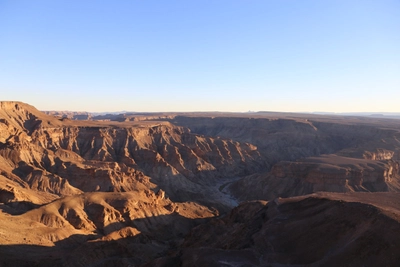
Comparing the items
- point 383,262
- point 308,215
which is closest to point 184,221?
point 308,215

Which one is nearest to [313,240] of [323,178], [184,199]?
[323,178]

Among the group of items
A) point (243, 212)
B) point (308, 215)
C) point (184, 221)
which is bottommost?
point (184, 221)

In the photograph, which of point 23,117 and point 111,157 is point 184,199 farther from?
point 23,117

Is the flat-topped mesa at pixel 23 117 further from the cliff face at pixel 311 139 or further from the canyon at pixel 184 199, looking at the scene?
the cliff face at pixel 311 139

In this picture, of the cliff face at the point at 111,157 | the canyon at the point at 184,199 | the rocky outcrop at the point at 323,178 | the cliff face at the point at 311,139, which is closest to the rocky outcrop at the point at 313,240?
the canyon at the point at 184,199

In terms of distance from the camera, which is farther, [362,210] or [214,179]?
[214,179]

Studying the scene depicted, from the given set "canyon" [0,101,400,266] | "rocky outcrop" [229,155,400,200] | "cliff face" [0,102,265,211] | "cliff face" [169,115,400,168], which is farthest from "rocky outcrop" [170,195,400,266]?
"cliff face" [169,115,400,168]

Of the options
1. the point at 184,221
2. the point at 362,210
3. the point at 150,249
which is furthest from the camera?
the point at 184,221

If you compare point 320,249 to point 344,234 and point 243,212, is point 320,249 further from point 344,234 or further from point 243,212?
point 243,212

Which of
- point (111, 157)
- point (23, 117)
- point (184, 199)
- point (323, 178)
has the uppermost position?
point (23, 117)
